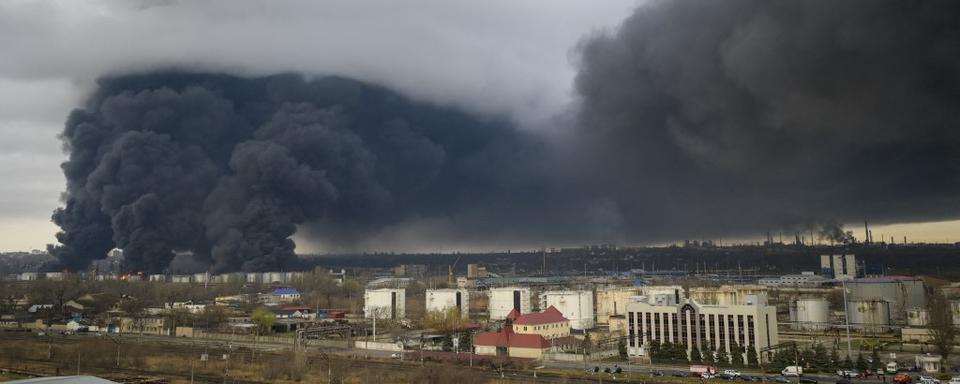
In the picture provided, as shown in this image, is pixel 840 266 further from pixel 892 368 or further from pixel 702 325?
pixel 892 368

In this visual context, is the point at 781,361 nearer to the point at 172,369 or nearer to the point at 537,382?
the point at 537,382

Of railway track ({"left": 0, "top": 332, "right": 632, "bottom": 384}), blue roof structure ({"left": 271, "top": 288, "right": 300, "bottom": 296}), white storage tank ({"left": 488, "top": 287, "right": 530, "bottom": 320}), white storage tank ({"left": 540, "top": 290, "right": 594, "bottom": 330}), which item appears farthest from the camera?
blue roof structure ({"left": 271, "top": 288, "right": 300, "bottom": 296})

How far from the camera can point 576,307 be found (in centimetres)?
4684

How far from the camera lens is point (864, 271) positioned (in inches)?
3671

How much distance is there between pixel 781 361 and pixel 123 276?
2535 inches

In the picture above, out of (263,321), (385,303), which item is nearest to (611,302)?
(385,303)

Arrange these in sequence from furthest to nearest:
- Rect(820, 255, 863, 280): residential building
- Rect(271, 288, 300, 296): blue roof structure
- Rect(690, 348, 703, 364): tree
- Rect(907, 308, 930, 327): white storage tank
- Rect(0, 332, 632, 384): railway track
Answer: Rect(820, 255, 863, 280): residential building < Rect(271, 288, 300, 296): blue roof structure < Rect(907, 308, 930, 327): white storage tank < Rect(690, 348, 703, 364): tree < Rect(0, 332, 632, 384): railway track

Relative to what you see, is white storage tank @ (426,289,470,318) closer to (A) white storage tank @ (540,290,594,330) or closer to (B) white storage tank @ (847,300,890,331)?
(A) white storage tank @ (540,290,594,330)

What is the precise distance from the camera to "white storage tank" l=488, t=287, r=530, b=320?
51375 mm

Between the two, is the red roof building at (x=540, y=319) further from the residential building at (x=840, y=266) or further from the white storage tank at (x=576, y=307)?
the residential building at (x=840, y=266)

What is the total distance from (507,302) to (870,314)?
23.8m

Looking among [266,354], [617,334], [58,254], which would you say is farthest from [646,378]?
[58,254]

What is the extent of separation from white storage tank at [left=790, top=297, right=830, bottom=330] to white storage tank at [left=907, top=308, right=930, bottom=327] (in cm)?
463

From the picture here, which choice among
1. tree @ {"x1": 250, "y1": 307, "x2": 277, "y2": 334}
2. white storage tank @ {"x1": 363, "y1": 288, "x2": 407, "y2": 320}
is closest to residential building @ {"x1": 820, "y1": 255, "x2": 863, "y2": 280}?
white storage tank @ {"x1": 363, "y1": 288, "x2": 407, "y2": 320}
